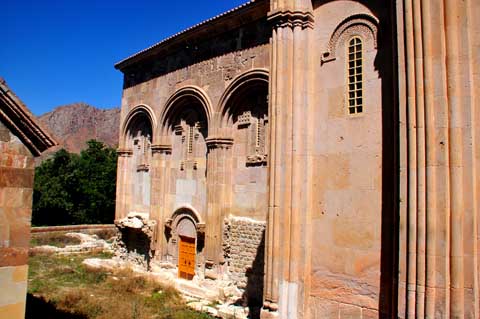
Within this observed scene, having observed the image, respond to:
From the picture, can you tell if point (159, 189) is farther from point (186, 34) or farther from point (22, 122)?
point (22, 122)

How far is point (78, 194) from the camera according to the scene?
85.7ft

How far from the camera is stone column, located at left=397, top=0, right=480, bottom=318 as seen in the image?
186 inches

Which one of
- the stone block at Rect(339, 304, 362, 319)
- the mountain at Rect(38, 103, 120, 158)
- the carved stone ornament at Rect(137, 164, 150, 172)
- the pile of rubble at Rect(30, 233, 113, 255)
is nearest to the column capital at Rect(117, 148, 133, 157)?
the carved stone ornament at Rect(137, 164, 150, 172)

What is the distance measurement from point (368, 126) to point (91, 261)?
13.4 m

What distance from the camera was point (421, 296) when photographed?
16.1ft

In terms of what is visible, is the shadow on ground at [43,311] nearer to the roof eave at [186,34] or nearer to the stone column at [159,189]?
the stone column at [159,189]

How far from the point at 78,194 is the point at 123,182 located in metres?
11.3

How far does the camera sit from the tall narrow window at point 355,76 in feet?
21.0

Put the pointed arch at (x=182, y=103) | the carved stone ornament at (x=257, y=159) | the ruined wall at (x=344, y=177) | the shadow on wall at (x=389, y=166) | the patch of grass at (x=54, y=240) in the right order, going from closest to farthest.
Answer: the shadow on wall at (x=389, y=166) < the ruined wall at (x=344, y=177) < the carved stone ornament at (x=257, y=159) < the pointed arch at (x=182, y=103) < the patch of grass at (x=54, y=240)

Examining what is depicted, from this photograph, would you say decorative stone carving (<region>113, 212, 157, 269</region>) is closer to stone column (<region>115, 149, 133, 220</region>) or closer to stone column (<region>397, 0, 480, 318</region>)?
stone column (<region>115, 149, 133, 220</region>)

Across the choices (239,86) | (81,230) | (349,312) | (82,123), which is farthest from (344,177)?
(82,123)

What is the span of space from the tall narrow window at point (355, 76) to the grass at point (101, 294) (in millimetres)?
6133

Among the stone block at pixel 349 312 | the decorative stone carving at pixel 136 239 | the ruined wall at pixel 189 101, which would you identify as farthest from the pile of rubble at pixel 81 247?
the stone block at pixel 349 312

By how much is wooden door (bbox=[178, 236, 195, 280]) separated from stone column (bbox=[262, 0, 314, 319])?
6.58 meters
